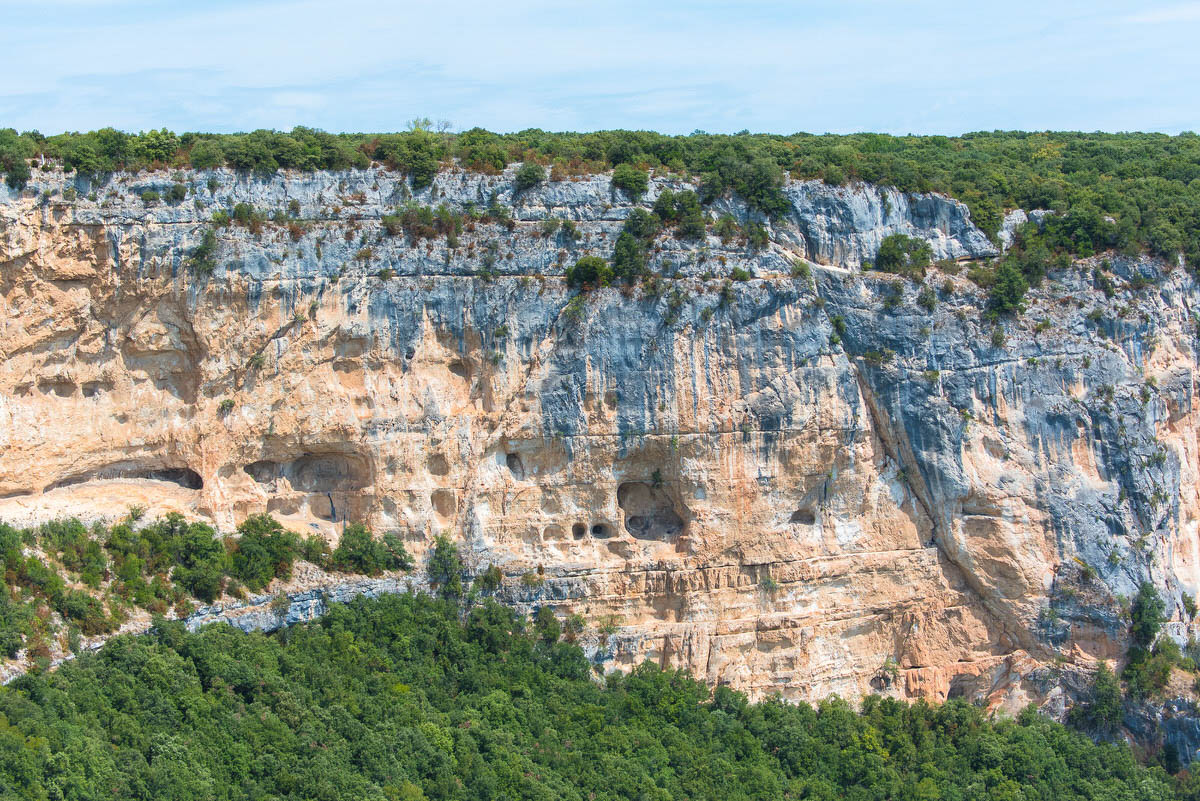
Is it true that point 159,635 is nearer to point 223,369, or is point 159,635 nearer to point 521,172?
point 223,369

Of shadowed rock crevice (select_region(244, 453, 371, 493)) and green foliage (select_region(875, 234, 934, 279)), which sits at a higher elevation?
green foliage (select_region(875, 234, 934, 279))

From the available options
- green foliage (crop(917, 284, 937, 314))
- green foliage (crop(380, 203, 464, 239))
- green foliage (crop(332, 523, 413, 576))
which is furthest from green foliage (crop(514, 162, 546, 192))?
green foliage (crop(917, 284, 937, 314))

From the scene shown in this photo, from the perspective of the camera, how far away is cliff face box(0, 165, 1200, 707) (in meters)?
34.5

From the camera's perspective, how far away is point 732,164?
38438 mm

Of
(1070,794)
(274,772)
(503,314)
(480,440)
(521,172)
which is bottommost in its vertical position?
(1070,794)

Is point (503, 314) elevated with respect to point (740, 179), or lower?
lower

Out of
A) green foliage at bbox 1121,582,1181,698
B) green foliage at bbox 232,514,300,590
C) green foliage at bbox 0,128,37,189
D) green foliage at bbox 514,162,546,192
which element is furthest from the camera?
green foliage at bbox 1121,582,1181,698

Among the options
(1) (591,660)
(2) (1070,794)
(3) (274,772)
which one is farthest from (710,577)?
(3) (274,772)

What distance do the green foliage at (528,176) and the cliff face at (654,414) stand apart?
0.66 meters

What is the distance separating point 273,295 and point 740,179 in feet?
44.5

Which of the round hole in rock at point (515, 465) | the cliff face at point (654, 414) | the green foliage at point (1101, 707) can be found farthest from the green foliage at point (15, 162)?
the green foliage at point (1101, 707)

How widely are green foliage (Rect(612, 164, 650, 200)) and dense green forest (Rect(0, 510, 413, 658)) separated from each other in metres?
11.7

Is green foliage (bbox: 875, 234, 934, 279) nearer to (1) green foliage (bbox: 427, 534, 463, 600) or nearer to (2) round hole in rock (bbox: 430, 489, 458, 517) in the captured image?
(2) round hole in rock (bbox: 430, 489, 458, 517)

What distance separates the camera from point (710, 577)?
37344mm
